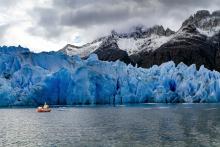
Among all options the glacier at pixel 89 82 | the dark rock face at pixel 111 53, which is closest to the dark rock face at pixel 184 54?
the dark rock face at pixel 111 53

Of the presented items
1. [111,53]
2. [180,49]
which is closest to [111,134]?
[180,49]

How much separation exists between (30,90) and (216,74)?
34.4 meters

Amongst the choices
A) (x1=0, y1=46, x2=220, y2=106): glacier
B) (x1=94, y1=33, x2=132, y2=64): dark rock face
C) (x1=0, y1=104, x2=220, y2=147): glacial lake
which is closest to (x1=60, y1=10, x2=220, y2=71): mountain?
(x1=94, y1=33, x2=132, y2=64): dark rock face

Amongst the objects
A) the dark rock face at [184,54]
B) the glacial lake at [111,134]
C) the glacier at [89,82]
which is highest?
the dark rock face at [184,54]

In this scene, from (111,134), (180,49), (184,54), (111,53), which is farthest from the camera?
(111,53)

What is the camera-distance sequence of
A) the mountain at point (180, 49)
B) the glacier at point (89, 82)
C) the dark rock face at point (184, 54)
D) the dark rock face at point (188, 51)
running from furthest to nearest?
the mountain at point (180, 49), the dark rock face at point (188, 51), the dark rock face at point (184, 54), the glacier at point (89, 82)

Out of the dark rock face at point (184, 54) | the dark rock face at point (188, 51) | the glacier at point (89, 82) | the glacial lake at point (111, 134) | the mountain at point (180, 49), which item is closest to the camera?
the glacial lake at point (111, 134)

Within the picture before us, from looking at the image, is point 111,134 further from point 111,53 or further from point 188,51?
point 111,53

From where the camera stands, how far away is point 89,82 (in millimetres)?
65938

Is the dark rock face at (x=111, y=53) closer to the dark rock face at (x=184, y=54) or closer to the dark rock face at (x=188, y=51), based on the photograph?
the dark rock face at (x=188, y=51)

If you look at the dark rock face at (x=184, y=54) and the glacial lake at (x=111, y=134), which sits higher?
the dark rock face at (x=184, y=54)

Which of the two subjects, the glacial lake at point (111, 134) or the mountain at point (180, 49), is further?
the mountain at point (180, 49)

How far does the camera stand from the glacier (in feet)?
210

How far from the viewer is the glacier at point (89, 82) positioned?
210 ft
